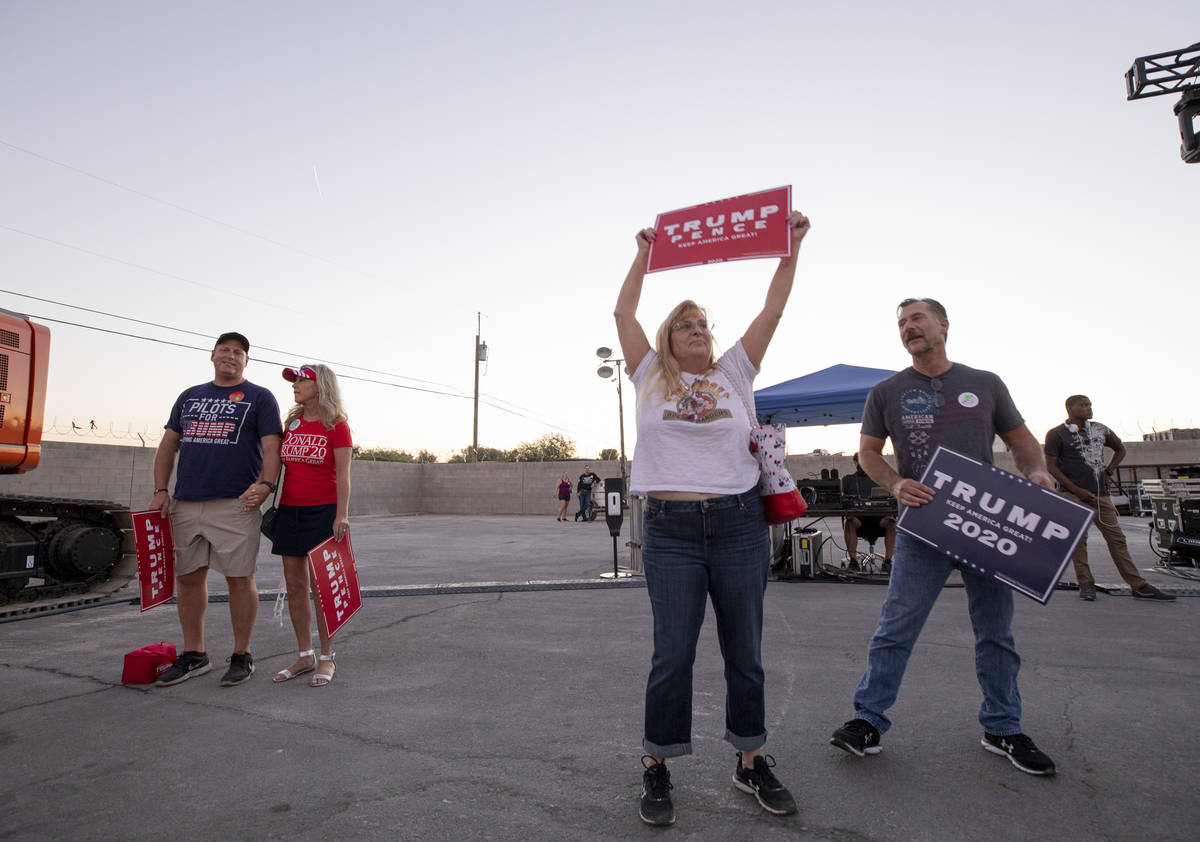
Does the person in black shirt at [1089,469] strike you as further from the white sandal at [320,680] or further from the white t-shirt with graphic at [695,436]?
the white sandal at [320,680]

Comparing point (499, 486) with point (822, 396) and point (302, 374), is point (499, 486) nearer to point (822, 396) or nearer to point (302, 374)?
point (822, 396)

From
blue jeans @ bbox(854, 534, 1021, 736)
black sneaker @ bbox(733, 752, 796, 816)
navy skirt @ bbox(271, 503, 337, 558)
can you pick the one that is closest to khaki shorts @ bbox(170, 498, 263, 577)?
navy skirt @ bbox(271, 503, 337, 558)

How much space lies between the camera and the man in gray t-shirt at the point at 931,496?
2541 millimetres

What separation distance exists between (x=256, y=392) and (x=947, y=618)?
530 cm

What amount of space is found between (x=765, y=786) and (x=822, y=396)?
7153mm

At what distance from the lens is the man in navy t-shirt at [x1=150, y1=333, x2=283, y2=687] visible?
3785 millimetres

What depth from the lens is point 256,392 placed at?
13.1 feet

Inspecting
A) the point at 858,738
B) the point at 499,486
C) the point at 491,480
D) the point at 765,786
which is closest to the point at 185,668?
the point at 765,786

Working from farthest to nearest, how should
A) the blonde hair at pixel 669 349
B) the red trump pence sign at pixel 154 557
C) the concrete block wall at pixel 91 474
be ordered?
the concrete block wall at pixel 91 474 < the red trump pence sign at pixel 154 557 < the blonde hair at pixel 669 349

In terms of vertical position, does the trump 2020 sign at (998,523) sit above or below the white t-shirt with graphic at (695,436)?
below

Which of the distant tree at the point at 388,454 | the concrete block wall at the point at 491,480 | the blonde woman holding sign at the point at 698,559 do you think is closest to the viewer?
the blonde woman holding sign at the point at 698,559

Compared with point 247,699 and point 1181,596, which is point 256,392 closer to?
point 247,699

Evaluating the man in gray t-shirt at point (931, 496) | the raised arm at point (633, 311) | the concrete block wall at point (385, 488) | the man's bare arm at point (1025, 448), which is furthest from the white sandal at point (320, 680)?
the concrete block wall at point (385, 488)

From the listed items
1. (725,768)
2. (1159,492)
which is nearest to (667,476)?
(725,768)
